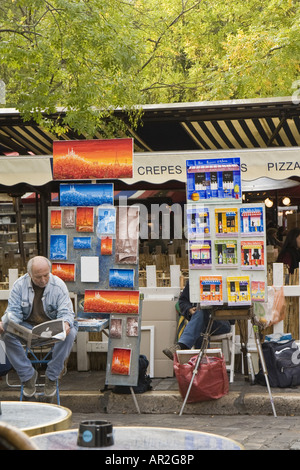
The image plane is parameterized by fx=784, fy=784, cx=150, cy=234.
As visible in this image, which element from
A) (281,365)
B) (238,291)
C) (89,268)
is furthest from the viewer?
(89,268)

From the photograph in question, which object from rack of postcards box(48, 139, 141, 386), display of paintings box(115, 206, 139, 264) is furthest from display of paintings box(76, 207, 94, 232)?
display of paintings box(115, 206, 139, 264)

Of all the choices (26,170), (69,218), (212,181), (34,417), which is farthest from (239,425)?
(26,170)

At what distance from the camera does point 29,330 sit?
23.4ft

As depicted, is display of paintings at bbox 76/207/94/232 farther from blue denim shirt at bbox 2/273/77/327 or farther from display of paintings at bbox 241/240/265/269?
display of paintings at bbox 241/240/265/269

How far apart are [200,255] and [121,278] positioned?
0.86 meters

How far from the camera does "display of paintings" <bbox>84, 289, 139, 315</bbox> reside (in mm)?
7965

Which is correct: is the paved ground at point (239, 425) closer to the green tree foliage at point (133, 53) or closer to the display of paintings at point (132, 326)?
the display of paintings at point (132, 326)

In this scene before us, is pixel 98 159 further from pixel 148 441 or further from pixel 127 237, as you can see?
pixel 148 441

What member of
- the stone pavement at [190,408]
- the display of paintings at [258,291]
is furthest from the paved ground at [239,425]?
the display of paintings at [258,291]

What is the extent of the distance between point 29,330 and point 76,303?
129 cm

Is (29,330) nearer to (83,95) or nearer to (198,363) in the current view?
(198,363)

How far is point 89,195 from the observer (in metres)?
8.30
